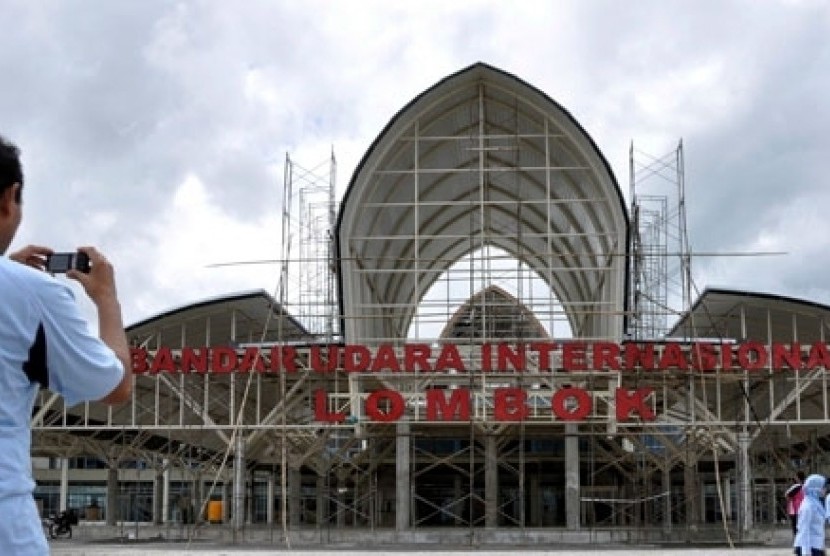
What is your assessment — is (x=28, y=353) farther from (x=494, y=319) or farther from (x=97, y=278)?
(x=494, y=319)

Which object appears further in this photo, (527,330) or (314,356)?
(527,330)

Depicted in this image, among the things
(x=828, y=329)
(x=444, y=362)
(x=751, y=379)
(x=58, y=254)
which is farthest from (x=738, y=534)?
(x=58, y=254)

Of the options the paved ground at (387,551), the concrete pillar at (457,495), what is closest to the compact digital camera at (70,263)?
the paved ground at (387,551)

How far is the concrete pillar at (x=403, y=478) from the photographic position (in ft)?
110

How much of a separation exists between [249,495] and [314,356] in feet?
78.6

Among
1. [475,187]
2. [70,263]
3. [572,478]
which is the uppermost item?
[475,187]

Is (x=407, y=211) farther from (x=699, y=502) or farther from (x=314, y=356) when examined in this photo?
(x=699, y=502)

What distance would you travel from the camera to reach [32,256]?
10.2 feet

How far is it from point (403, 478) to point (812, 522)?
59.1ft

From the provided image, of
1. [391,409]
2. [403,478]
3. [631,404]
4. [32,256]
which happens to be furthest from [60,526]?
[32,256]

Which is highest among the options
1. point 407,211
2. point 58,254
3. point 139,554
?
point 407,211

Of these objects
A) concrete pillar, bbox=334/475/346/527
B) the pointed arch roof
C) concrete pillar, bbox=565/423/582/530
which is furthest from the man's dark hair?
concrete pillar, bbox=334/475/346/527

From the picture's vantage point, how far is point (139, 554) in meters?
25.3

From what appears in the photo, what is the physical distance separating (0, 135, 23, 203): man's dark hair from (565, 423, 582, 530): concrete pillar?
104 feet
